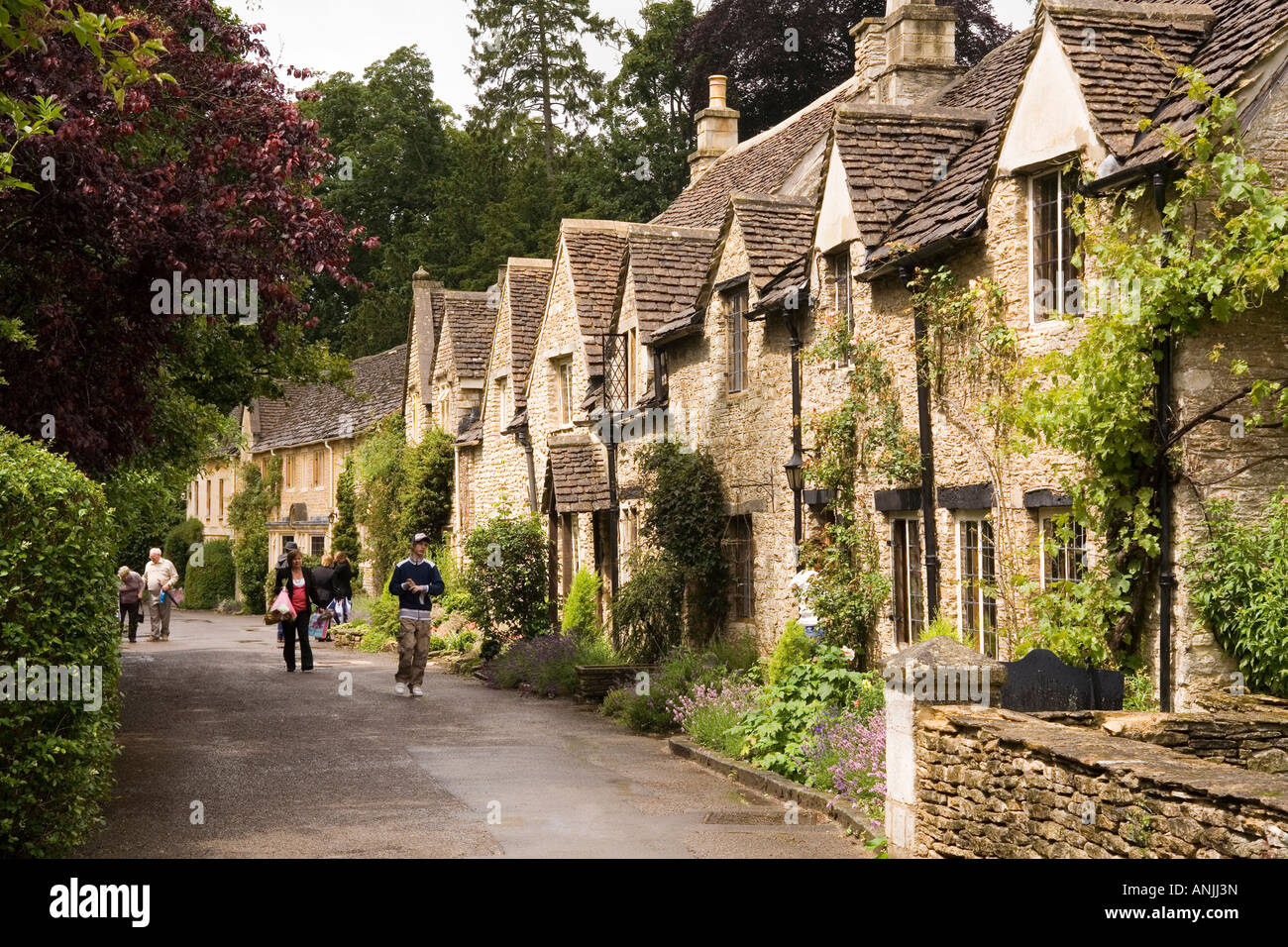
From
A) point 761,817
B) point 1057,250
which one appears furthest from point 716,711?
point 1057,250

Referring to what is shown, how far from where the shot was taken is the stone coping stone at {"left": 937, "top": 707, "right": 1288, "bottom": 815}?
22.3 ft

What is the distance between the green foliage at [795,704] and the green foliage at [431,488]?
23.2 m

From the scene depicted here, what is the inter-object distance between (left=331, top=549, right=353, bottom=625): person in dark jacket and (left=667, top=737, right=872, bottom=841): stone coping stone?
17.9 meters

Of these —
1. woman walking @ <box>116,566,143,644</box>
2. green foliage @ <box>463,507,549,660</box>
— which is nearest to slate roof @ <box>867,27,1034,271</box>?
green foliage @ <box>463,507,549,660</box>

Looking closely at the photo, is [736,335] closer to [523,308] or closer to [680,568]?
[680,568]

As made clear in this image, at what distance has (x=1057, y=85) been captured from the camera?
13.1 m

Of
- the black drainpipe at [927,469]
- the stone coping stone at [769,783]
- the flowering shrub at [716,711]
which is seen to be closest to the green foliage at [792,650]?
the flowering shrub at [716,711]

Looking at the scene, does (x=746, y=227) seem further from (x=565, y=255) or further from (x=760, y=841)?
(x=760, y=841)

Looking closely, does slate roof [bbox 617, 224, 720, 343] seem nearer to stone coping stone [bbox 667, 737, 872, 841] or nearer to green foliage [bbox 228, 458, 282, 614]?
stone coping stone [bbox 667, 737, 872, 841]

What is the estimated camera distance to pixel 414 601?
64.1 feet

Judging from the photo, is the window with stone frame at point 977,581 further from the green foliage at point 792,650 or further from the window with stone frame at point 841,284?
the window with stone frame at point 841,284

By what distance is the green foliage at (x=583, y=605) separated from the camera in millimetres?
25562

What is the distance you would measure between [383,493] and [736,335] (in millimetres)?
21983

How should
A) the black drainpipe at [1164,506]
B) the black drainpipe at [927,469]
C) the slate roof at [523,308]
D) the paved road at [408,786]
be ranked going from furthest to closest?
the slate roof at [523,308], the black drainpipe at [927,469], the black drainpipe at [1164,506], the paved road at [408,786]
